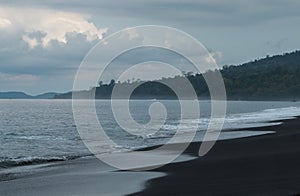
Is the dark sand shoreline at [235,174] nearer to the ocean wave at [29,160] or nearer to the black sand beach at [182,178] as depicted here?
the black sand beach at [182,178]

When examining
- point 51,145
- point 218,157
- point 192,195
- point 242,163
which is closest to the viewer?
point 192,195

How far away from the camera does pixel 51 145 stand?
35.2 metres

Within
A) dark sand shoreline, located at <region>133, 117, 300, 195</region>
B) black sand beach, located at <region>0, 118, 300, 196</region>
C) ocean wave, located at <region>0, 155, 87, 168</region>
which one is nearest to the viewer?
dark sand shoreline, located at <region>133, 117, 300, 195</region>

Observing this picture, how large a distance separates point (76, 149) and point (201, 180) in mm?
16923

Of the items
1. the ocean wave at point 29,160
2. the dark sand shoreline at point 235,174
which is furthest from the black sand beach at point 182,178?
the ocean wave at point 29,160

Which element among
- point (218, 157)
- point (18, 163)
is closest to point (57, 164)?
point (18, 163)

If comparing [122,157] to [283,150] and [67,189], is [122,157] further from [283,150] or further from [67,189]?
[67,189]

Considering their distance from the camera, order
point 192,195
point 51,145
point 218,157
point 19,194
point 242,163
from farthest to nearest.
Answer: point 51,145 → point 218,157 → point 242,163 → point 19,194 → point 192,195

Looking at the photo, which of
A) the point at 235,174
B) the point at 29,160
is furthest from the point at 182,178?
the point at 29,160

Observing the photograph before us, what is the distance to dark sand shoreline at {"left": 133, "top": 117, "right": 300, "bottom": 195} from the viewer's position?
14117mm

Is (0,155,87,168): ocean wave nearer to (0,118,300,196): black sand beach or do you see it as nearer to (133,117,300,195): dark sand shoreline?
(0,118,300,196): black sand beach

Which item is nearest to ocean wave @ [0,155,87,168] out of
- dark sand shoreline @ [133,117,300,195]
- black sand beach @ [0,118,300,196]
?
black sand beach @ [0,118,300,196]

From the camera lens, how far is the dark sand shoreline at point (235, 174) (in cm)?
1412

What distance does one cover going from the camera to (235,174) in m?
17.1
